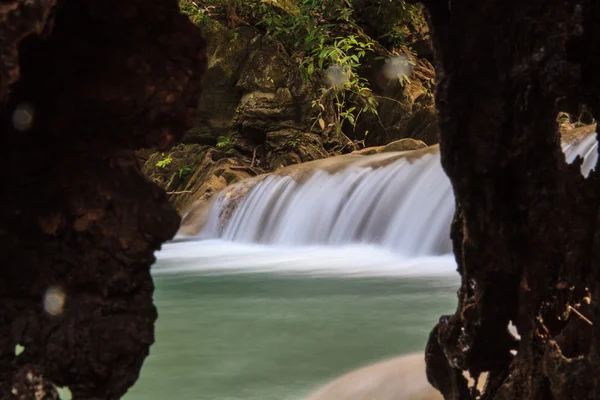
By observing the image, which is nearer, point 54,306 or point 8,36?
point 8,36

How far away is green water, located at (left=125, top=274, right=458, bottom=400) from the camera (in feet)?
5.44

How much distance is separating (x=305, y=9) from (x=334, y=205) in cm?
335

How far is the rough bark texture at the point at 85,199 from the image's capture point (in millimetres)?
865

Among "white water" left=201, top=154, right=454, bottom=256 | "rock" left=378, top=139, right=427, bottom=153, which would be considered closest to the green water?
"white water" left=201, top=154, right=454, bottom=256

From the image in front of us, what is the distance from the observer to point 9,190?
867mm

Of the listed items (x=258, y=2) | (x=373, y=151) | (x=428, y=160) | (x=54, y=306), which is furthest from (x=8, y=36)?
(x=258, y=2)

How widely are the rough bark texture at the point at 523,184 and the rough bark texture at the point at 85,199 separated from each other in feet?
1.35

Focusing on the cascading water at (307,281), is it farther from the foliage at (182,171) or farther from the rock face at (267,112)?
the foliage at (182,171)

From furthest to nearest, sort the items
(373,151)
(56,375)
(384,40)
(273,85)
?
(384,40) → (273,85) → (373,151) → (56,375)

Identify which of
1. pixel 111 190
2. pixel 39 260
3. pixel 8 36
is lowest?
pixel 39 260

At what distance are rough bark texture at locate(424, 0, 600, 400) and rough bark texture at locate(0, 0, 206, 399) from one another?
0.41m

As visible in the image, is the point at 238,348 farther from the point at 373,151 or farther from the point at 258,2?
the point at 258,2

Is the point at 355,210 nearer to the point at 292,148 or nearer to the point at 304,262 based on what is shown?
the point at 304,262

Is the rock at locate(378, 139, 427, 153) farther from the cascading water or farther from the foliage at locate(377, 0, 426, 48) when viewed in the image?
the foliage at locate(377, 0, 426, 48)
